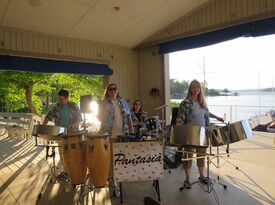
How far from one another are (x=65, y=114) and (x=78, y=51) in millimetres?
1921

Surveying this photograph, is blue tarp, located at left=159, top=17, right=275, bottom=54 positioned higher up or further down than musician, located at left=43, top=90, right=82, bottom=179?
higher up

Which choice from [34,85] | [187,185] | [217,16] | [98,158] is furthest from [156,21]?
[34,85]

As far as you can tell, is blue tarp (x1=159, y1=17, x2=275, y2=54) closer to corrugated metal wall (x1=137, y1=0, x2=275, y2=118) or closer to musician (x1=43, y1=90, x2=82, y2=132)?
corrugated metal wall (x1=137, y1=0, x2=275, y2=118)

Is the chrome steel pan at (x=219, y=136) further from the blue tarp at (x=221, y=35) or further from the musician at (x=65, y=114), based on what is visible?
the blue tarp at (x=221, y=35)

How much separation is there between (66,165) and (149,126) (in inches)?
73.6

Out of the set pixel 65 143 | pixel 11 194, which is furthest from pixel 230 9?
pixel 11 194

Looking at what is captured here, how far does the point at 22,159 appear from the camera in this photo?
415cm

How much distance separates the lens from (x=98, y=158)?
2219 mm

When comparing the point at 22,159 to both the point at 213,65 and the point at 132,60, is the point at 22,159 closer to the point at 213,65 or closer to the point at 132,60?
the point at 132,60

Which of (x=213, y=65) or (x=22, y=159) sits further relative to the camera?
(x=213, y=65)

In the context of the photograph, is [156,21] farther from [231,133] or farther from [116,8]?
[231,133]

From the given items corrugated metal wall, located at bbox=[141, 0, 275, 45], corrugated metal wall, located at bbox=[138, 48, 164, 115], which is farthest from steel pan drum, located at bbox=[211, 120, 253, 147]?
corrugated metal wall, located at bbox=[138, 48, 164, 115]

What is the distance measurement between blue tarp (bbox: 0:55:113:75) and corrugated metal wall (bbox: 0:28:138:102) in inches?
3.3

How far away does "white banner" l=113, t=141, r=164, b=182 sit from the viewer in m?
2.36
